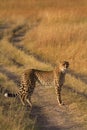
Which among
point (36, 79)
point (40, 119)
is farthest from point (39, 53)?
point (40, 119)

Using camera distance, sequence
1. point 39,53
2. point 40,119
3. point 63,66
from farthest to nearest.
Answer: point 39,53 < point 63,66 < point 40,119

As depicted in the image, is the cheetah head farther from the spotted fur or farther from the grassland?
the grassland

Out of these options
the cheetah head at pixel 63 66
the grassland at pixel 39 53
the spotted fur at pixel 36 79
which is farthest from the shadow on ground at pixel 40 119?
the cheetah head at pixel 63 66

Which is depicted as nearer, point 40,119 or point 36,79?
point 40,119

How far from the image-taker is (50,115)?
9.03 m

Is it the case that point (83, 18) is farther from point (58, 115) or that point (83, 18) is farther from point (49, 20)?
point (58, 115)

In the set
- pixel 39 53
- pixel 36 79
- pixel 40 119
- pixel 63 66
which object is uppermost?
pixel 63 66

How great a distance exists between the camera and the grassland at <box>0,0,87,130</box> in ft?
28.6

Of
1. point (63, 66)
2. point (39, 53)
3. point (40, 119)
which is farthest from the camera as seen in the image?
point (39, 53)

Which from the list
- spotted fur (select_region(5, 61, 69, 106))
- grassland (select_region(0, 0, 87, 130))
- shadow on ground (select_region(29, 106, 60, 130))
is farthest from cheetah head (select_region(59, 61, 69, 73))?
shadow on ground (select_region(29, 106, 60, 130))

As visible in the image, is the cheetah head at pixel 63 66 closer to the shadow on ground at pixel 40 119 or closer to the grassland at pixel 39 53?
the grassland at pixel 39 53

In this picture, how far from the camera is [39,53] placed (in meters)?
17.2

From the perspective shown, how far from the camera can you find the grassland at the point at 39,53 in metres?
8.73

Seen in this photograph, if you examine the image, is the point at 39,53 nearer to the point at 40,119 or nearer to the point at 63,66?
the point at 63,66
